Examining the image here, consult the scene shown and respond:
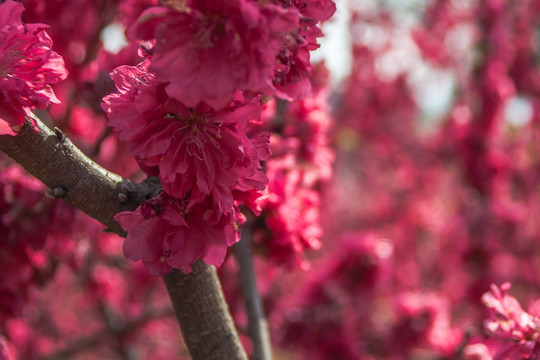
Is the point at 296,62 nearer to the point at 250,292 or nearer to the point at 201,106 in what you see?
the point at 201,106

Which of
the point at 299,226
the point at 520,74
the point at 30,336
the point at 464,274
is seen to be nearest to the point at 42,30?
the point at 299,226

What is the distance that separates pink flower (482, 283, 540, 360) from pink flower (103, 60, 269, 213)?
2.64 ft

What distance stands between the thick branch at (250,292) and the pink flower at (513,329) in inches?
31.3

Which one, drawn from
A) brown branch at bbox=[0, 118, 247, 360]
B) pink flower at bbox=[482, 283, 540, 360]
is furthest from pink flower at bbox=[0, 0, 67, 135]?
pink flower at bbox=[482, 283, 540, 360]

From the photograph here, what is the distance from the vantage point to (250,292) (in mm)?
1822

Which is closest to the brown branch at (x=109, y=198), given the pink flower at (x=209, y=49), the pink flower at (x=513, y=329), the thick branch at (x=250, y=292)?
the pink flower at (x=209, y=49)

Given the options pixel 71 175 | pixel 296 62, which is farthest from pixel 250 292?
pixel 296 62

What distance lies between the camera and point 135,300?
149 inches

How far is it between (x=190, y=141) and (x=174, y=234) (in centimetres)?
22

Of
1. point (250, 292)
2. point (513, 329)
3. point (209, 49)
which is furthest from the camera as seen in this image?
point (250, 292)

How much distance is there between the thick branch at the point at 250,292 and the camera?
1719 millimetres

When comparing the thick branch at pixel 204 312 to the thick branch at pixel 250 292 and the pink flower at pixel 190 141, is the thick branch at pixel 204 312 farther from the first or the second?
the thick branch at pixel 250 292

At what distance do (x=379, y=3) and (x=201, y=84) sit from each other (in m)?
7.13

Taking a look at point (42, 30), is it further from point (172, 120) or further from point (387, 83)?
point (387, 83)
